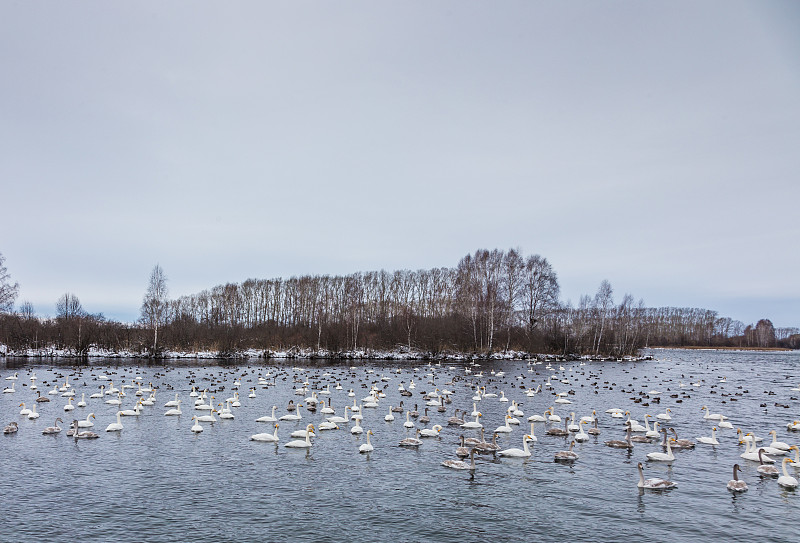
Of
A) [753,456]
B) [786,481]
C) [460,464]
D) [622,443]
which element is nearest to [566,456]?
[622,443]

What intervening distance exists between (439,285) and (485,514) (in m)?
95.8

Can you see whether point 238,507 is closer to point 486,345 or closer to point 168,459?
point 168,459

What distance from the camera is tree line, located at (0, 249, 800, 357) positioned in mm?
78188

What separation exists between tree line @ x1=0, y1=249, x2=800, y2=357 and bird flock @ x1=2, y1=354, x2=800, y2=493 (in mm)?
29897

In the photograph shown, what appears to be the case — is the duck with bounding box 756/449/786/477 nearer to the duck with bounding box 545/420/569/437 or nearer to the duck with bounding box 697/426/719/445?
the duck with bounding box 697/426/719/445


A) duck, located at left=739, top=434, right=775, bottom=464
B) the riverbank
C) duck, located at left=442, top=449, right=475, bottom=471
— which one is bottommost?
the riverbank

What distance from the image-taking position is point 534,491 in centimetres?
1484

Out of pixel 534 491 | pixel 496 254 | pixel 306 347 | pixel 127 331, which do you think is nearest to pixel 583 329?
pixel 496 254

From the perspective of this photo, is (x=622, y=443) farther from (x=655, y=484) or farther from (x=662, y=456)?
(x=655, y=484)

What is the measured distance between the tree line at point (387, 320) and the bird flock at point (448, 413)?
2990 cm

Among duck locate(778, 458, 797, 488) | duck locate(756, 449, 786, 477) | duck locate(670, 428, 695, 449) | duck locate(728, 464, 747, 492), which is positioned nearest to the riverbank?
duck locate(670, 428, 695, 449)

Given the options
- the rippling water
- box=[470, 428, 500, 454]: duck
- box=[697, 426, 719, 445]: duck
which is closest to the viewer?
the rippling water

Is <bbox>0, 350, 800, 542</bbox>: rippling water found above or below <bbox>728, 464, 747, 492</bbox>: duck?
below

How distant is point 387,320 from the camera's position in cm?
9219
